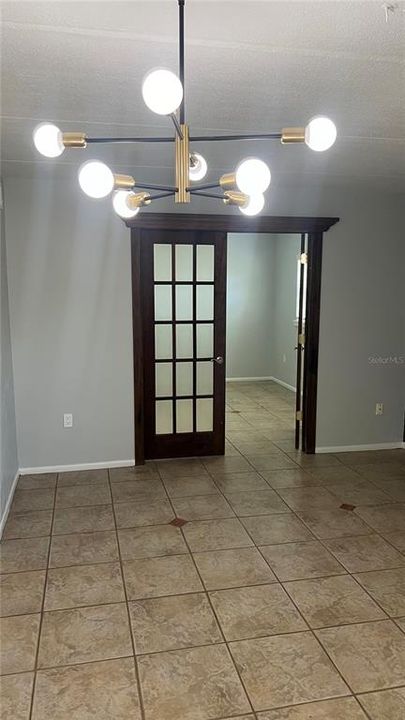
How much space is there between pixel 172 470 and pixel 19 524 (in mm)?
1381

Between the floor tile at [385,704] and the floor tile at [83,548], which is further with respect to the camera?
the floor tile at [83,548]

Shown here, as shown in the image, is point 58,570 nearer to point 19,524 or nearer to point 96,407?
point 19,524

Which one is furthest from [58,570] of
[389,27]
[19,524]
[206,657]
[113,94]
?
[389,27]

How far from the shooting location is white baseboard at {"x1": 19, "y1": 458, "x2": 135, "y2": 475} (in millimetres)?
4168

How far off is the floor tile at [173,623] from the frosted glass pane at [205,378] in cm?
222

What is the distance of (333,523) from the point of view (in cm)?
335

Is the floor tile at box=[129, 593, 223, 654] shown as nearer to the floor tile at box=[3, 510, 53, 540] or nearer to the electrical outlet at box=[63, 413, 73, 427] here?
the floor tile at box=[3, 510, 53, 540]

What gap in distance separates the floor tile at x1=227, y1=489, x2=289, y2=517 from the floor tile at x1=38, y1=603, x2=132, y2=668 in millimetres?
1291

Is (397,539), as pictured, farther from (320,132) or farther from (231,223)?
(231,223)

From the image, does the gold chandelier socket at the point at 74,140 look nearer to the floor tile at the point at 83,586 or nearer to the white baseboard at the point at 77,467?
the floor tile at the point at 83,586

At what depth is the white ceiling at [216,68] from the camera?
1649mm

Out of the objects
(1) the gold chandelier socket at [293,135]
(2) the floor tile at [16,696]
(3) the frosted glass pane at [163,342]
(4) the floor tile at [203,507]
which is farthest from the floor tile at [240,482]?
(1) the gold chandelier socket at [293,135]

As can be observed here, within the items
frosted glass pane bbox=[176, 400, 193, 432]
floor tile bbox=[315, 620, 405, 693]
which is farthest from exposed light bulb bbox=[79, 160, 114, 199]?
frosted glass pane bbox=[176, 400, 193, 432]

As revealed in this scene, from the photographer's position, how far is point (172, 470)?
4.29 metres
